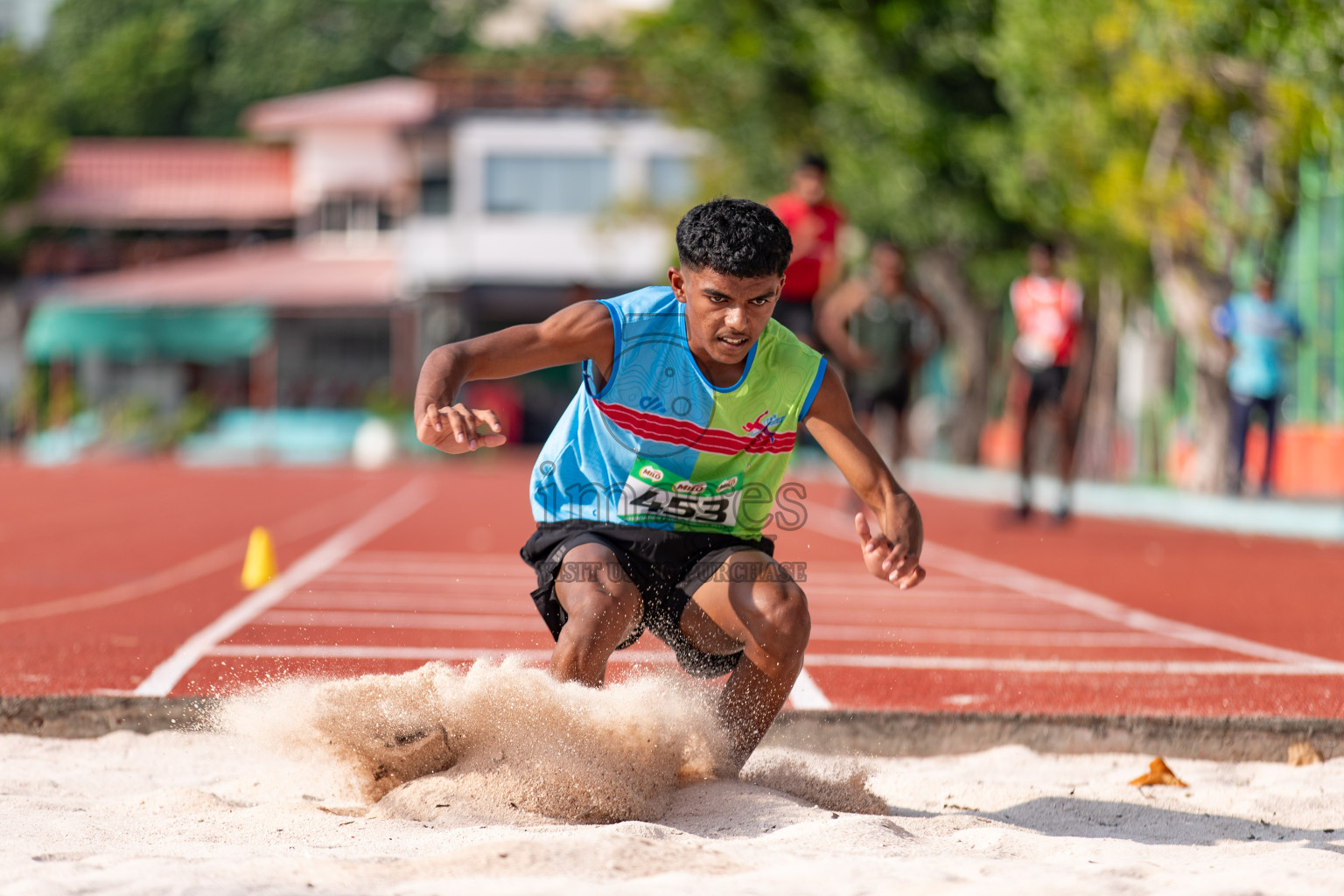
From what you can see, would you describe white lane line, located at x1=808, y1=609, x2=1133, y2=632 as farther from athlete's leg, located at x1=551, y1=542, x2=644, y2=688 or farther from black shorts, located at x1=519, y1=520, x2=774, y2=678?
athlete's leg, located at x1=551, y1=542, x2=644, y2=688

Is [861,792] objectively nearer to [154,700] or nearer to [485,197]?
[154,700]

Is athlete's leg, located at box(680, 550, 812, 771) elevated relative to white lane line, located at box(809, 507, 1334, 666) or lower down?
elevated

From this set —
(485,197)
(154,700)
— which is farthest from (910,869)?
(485,197)

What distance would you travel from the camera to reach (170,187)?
4716 cm

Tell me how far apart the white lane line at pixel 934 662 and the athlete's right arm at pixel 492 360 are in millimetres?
2330

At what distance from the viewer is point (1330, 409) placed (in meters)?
20.7

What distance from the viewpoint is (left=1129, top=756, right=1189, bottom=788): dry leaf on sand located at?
4805 millimetres

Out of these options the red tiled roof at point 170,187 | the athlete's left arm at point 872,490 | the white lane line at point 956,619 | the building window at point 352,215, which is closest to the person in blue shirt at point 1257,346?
the white lane line at point 956,619

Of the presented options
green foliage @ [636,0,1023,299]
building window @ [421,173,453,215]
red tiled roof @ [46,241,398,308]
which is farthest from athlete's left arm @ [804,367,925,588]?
building window @ [421,173,453,215]

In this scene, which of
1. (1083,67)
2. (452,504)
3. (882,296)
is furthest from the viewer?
(452,504)

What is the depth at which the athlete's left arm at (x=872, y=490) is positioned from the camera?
405 cm

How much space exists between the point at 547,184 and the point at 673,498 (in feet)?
117

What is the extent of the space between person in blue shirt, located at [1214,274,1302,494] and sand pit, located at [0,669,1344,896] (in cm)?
1086

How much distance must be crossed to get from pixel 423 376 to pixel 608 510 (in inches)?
28.1
